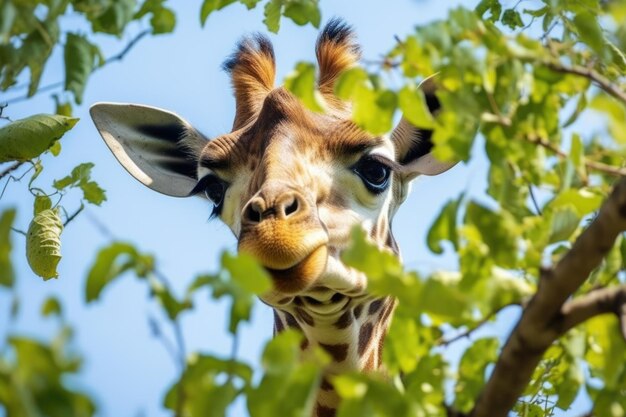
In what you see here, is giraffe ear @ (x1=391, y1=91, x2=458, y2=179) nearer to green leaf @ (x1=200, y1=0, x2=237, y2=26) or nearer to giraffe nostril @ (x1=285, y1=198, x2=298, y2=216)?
giraffe nostril @ (x1=285, y1=198, x2=298, y2=216)

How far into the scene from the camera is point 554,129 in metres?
2.87

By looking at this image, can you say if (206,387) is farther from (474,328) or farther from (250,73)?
(250,73)

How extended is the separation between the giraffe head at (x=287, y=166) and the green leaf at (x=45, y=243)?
0.85 m

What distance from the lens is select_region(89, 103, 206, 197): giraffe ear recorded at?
6.26 metres

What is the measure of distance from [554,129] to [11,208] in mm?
1395

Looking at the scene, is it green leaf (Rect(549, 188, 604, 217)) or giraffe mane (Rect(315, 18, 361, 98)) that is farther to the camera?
giraffe mane (Rect(315, 18, 361, 98))

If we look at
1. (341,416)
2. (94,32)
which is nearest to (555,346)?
(341,416)

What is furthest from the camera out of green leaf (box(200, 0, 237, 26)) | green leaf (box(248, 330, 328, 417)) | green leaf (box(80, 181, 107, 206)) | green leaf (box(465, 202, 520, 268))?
green leaf (box(80, 181, 107, 206))

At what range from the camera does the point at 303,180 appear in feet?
16.9

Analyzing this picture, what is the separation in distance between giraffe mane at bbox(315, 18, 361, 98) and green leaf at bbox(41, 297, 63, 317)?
14.3ft

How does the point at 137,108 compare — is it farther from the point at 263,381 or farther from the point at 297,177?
the point at 263,381

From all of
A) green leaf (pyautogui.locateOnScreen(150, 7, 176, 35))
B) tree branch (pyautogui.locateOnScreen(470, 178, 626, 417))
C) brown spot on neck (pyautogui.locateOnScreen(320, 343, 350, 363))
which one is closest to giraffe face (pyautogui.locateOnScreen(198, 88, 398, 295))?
brown spot on neck (pyautogui.locateOnScreen(320, 343, 350, 363))

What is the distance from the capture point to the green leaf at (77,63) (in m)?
3.00

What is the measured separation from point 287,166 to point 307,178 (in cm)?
12
